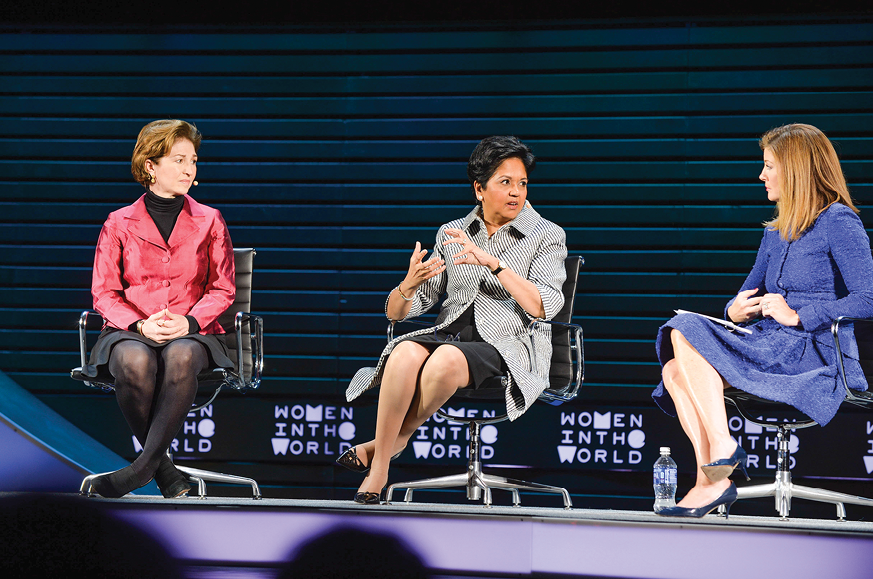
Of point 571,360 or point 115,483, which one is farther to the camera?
point 571,360

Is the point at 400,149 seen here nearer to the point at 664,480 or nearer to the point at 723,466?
the point at 664,480

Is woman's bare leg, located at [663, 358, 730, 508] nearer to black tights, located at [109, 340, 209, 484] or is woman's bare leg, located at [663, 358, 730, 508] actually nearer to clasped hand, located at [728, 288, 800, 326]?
clasped hand, located at [728, 288, 800, 326]

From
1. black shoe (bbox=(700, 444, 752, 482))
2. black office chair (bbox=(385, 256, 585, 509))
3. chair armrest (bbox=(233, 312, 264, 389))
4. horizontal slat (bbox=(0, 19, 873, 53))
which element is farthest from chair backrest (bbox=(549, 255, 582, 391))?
horizontal slat (bbox=(0, 19, 873, 53))

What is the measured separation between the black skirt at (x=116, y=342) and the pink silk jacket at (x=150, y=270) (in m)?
0.07

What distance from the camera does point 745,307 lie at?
3.02m

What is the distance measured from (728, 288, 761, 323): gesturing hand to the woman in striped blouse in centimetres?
67

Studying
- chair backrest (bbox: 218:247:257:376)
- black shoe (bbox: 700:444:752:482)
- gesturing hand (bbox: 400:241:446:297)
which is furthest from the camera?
chair backrest (bbox: 218:247:257:376)

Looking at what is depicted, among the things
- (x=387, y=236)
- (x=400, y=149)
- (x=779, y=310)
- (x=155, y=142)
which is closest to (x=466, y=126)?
(x=400, y=149)

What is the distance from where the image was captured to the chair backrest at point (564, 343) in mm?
3395

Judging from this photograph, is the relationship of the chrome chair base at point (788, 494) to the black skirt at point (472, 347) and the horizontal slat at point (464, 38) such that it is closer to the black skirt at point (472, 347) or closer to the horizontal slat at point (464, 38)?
the black skirt at point (472, 347)


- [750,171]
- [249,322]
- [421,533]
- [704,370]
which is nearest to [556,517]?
[421,533]

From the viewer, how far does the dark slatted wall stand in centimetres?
468

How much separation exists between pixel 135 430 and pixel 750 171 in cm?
356

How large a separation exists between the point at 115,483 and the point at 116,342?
1.90 feet
